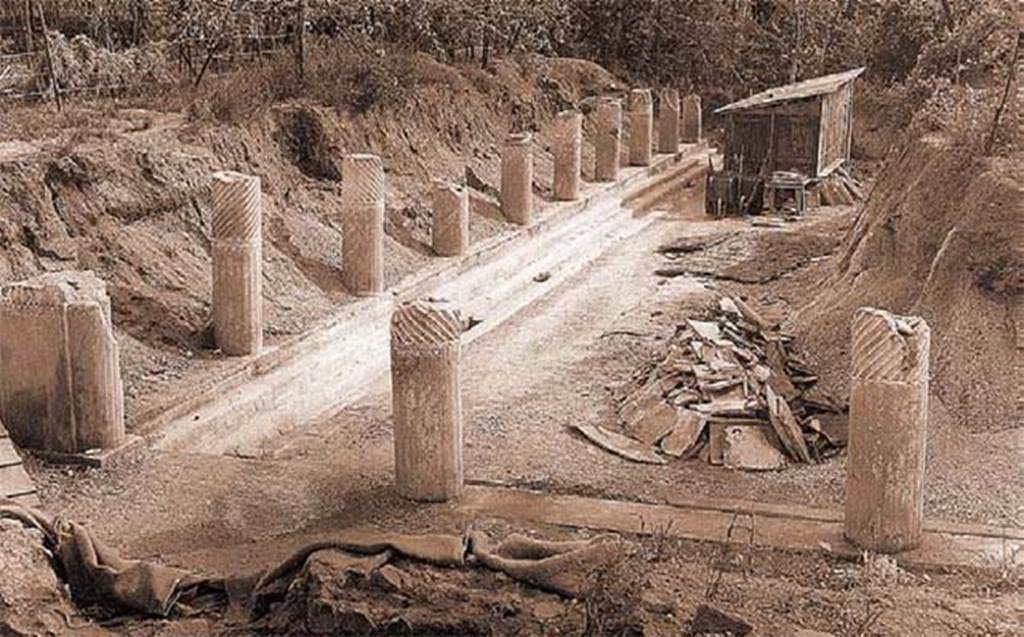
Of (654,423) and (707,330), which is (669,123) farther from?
(654,423)

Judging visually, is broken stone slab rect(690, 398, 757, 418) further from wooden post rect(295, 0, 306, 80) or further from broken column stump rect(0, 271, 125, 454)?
wooden post rect(295, 0, 306, 80)

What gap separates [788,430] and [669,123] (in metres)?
17.0

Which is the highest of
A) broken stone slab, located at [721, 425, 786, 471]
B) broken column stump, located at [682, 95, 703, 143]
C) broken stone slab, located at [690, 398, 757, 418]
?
broken stone slab, located at [690, 398, 757, 418]

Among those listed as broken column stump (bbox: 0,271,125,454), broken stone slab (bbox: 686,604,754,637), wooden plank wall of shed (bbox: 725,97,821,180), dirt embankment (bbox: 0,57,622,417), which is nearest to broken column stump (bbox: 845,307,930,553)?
broken stone slab (bbox: 686,604,754,637)

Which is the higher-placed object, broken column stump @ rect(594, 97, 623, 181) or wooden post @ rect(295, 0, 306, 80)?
wooden post @ rect(295, 0, 306, 80)

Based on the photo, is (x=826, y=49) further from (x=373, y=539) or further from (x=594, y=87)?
(x=373, y=539)

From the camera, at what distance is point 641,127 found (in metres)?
25.1

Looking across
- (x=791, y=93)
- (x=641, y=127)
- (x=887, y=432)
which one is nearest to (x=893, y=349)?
(x=887, y=432)

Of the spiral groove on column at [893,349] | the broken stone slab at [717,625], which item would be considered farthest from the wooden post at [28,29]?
the broken stone slab at [717,625]

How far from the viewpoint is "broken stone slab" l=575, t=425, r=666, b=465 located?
10.8 metres

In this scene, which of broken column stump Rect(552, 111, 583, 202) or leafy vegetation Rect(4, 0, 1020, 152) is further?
broken column stump Rect(552, 111, 583, 202)

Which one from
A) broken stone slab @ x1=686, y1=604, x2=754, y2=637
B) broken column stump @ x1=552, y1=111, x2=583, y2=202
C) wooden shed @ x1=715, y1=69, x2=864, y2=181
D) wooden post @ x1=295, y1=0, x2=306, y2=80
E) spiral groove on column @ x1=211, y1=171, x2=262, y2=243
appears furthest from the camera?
wooden shed @ x1=715, y1=69, x2=864, y2=181

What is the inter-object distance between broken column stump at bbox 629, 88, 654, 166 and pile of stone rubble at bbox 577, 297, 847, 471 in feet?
41.8

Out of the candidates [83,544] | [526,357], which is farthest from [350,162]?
[83,544]
